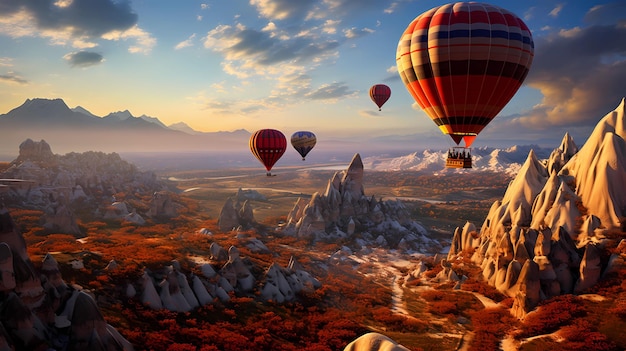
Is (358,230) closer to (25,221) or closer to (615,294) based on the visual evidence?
(615,294)

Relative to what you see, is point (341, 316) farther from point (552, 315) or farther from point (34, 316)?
point (34, 316)

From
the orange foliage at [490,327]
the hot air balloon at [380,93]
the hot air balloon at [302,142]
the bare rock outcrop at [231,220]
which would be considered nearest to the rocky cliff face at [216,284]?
the orange foliage at [490,327]

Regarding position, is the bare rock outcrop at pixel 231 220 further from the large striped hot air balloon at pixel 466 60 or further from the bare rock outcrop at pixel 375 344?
the bare rock outcrop at pixel 375 344

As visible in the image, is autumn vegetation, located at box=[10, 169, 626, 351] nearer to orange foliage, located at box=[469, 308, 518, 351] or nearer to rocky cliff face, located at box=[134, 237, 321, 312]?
orange foliage, located at box=[469, 308, 518, 351]

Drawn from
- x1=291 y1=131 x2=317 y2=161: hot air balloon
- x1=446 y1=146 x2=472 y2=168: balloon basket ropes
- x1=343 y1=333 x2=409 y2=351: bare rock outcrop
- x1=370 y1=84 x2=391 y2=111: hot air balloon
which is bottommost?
x1=343 y1=333 x2=409 y2=351: bare rock outcrop

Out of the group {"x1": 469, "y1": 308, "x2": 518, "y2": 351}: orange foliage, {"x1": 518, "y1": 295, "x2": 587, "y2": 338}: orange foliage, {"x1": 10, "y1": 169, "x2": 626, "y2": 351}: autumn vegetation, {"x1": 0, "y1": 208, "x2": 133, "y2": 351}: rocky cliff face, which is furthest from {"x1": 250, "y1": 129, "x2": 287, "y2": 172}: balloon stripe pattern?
{"x1": 518, "y1": 295, "x2": 587, "y2": 338}: orange foliage

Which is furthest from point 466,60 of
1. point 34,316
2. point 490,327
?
point 34,316
